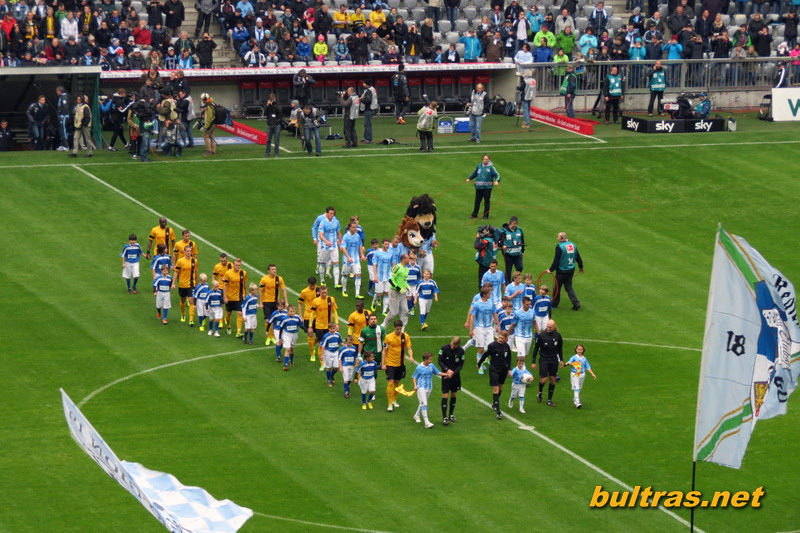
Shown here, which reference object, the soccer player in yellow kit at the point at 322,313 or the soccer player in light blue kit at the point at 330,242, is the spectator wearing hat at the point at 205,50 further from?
the soccer player in yellow kit at the point at 322,313

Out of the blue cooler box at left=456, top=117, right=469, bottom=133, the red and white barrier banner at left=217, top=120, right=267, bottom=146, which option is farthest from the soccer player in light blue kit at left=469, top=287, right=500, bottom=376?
the blue cooler box at left=456, top=117, right=469, bottom=133

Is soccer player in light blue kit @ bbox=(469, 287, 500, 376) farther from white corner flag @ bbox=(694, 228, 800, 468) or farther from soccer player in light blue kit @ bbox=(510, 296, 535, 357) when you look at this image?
white corner flag @ bbox=(694, 228, 800, 468)

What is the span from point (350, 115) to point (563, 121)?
972 cm

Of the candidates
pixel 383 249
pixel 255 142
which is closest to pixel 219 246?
pixel 383 249

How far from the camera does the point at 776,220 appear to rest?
46594 millimetres

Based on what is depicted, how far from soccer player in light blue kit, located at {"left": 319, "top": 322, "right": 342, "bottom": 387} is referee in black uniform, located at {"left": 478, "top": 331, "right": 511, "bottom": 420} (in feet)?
11.1

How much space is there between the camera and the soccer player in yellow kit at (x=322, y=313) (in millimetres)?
33031

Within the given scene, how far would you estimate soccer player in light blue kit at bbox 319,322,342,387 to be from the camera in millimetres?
31328

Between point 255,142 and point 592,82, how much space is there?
1463 cm

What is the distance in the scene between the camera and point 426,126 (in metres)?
50.9

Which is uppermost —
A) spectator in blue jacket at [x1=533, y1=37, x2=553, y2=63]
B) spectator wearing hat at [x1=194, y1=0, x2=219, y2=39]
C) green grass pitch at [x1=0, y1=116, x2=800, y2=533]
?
spectator wearing hat at [x1=194, y1=0, x2=219, y2=39]

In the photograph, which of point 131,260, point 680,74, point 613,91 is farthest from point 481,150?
point 131,260

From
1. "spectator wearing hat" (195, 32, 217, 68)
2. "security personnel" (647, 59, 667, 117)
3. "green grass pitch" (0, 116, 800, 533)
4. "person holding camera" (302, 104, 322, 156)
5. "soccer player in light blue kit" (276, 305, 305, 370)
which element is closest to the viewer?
"green grass pitch" (0, 116, 800, 533)

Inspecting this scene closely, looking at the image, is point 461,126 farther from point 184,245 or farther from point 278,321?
point 278,321
